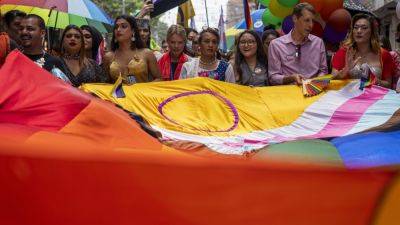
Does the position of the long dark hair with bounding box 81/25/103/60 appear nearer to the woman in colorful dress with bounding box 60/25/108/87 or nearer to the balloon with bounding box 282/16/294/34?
the woman in colorful dress with bounding box 60/25/108/87

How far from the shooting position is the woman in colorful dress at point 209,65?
17.8ft

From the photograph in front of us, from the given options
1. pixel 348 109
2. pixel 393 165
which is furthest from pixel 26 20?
pixel 393 165

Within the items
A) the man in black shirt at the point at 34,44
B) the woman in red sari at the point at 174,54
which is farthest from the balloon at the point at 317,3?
the man in black shirt at the point at 34,44

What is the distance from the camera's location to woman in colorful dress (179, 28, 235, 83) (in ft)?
17.8

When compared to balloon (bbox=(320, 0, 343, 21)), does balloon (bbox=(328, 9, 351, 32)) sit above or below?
below

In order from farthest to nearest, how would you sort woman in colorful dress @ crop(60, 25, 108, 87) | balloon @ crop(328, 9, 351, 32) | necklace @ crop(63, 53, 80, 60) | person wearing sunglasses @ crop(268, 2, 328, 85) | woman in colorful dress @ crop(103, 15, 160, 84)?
balloon @ crop(328, 9, 351, 32), person wearing sunglasses @ crop(268, 2, 328, 85), woman in colorful dress @ crop(103, 15, 160, 84), necklace @ crop(63, 53, 80, 60), woman in colorful dress @ crop(60, 25, 108, 87)

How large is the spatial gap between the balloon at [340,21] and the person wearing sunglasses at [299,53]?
107cm

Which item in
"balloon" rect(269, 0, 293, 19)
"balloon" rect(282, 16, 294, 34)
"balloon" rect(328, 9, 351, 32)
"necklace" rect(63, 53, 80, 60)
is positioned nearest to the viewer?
"necklace" rect(63, 53, 80, 60)

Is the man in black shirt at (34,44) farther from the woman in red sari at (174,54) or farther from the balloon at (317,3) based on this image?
the balloon at (317,3)

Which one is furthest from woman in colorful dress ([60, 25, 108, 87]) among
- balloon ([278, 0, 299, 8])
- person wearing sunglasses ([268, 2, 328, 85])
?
balloon ([278, 0, 299, 8])

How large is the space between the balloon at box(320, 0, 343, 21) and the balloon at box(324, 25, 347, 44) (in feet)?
0.53

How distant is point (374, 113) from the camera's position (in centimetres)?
446

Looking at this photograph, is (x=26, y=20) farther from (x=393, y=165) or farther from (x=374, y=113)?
(x=393, y=165)

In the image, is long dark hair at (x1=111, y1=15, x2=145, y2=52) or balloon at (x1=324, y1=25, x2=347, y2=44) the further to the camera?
balloon at (x1=324, y1=25, x2=347, y2=44)
